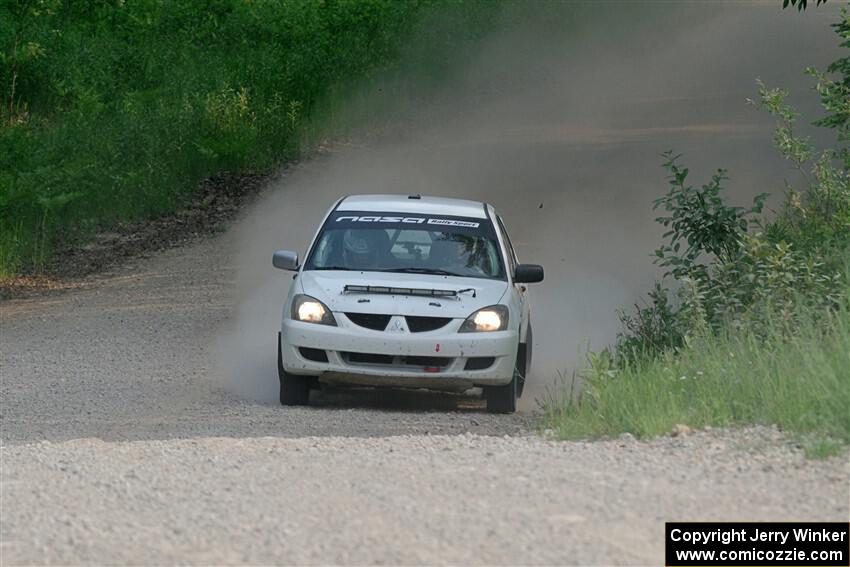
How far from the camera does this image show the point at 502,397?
37.4 feet

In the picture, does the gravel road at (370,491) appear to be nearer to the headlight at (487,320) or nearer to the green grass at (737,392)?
the green grass at (737,392)

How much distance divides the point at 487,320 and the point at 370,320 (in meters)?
0.90

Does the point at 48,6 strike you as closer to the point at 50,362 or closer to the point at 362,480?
the point at 50,362

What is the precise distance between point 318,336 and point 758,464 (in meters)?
4.42

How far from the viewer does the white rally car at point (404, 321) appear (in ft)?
35.9

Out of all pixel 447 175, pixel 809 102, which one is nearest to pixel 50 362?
pixel 447 175

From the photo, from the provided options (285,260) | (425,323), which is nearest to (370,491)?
(425,323)

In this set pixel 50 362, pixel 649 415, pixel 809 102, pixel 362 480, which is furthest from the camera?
pixel 809 102

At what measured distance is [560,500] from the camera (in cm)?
670

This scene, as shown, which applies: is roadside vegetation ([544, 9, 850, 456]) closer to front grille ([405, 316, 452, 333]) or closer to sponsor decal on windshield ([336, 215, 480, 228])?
front grille ([405, 316, 452, 333])

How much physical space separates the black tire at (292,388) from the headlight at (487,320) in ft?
4.36

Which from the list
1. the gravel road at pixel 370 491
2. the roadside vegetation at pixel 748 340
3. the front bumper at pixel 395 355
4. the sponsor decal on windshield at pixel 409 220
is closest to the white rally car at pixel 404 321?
the front bumper at pixel 395 355

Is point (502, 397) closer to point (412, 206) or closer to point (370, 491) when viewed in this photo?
point (412, 206)

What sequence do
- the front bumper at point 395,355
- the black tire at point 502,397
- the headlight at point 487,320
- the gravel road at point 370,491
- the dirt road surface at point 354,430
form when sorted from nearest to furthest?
1. the gravel road at point 370,491
2. the dirt road surface at point 354,430
3. the front bumper at point 395,355
4. the headlight at point 487,320
5. the black tire at point 502,397
